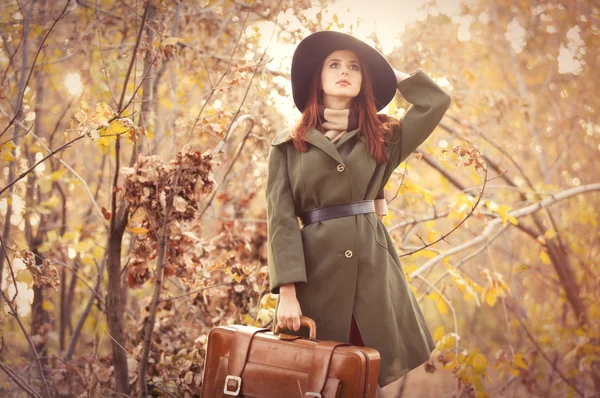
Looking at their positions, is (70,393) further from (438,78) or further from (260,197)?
(438,78)

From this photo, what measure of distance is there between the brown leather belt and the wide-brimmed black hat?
1.78 feet

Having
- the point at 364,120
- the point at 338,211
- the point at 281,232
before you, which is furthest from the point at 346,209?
the point at 364,120

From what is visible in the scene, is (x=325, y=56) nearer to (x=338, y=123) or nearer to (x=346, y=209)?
(x=338, y=123)

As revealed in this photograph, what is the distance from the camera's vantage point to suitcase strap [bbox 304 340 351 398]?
1835mm

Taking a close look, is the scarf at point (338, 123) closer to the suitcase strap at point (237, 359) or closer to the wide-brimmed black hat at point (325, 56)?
the wide-brimmed black hat at point (325, 56)

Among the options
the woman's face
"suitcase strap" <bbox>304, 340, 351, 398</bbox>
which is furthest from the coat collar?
"suitcase strap" <bbox>304, 340, 351, 398</bbox>

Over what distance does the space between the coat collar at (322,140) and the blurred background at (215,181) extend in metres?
0.48

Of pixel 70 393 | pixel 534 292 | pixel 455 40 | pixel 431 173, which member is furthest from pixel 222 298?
pixel 431 173

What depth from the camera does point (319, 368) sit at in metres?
1.85

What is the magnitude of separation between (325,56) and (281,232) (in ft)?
2.78

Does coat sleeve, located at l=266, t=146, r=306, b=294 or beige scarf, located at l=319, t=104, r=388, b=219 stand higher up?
beige scarf, located at l=319, t=104, r=388, b=219

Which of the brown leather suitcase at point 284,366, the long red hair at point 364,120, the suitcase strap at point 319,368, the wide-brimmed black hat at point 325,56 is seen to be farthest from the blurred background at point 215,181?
the suitcase strap at point 319,368

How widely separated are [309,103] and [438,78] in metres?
1.72

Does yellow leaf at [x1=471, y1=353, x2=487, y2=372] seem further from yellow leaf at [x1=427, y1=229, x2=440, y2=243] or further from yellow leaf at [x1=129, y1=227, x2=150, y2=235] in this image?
yellow leaf at [x1=129, y1=227, x2=150, y2=235]
